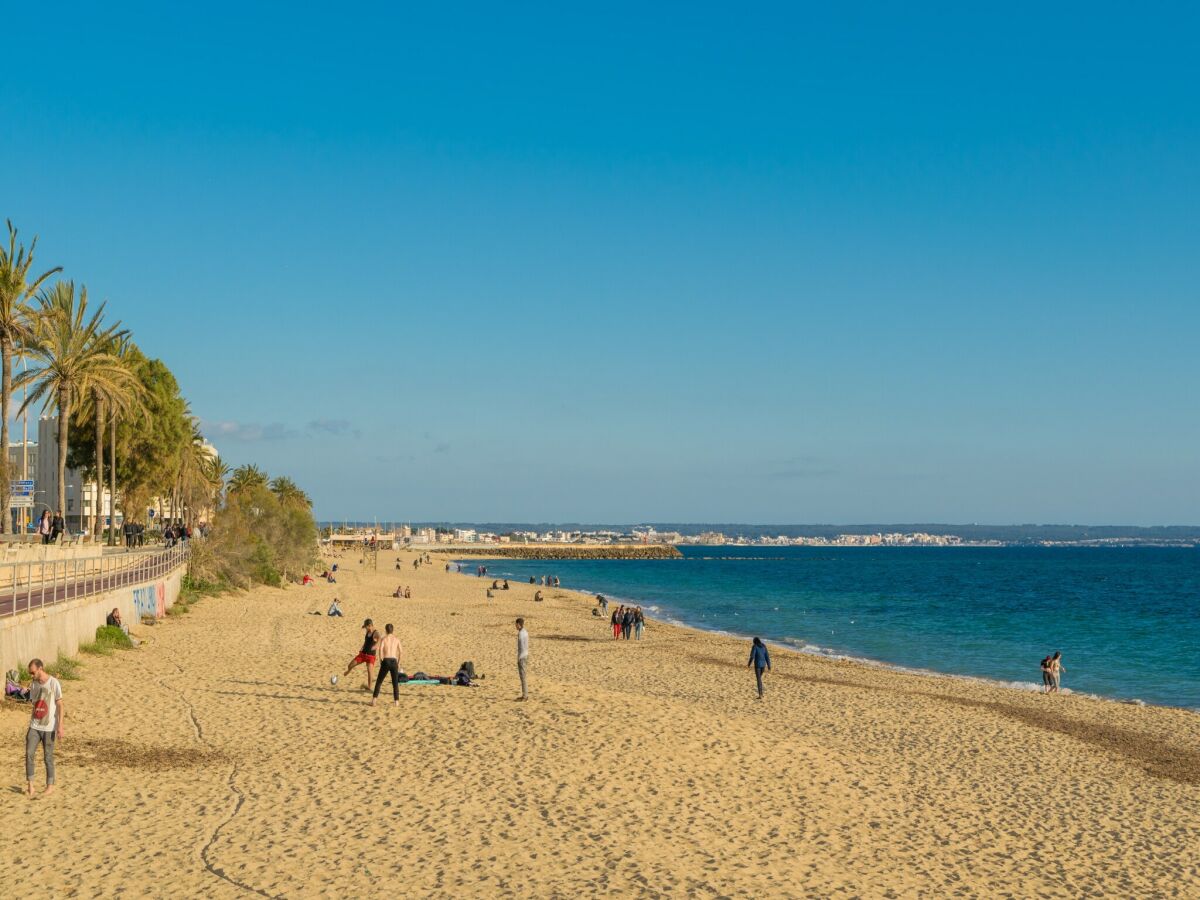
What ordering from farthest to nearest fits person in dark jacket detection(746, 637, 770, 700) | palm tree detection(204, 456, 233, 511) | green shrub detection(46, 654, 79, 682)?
palm tree detection(204, 456, 233, 511) < person in dark jacket detection(746, 637, 770, 700) < green shrub detection(46, 654, 79, 682)

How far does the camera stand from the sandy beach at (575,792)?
36.6ft

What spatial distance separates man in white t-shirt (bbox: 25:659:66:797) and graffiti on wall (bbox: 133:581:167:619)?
59.1ft

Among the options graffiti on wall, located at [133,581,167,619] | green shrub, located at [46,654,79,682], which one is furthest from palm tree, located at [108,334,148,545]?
green shrub, located at [46,654,79,682]

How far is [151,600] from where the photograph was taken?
32688 millimetres

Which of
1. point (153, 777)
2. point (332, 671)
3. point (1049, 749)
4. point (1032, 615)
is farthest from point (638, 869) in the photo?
point (1032, 615)

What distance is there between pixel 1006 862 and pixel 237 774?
412 inches

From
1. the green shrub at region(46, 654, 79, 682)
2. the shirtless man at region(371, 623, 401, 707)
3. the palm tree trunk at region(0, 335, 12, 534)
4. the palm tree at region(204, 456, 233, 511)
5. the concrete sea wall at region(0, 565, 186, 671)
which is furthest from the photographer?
the palm tree at region(204, 456, 233, 511)

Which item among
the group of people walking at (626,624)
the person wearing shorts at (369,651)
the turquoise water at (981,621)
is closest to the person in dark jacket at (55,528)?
the group of people walking at (626,624)

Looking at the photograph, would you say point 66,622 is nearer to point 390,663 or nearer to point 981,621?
point 390,663

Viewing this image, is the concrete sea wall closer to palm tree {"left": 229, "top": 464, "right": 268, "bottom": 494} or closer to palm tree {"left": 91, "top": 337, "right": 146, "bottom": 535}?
palm tree {"left": 91, "top": 337, "right": 146, "bottom": 535}

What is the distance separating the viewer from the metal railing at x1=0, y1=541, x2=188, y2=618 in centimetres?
2044

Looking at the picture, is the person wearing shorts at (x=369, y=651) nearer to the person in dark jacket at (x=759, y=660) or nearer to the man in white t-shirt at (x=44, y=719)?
the man in white t-shirt at (x=44, y=719)

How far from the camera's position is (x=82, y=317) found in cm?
4228

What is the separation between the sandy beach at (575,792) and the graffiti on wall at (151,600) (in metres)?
5.08
